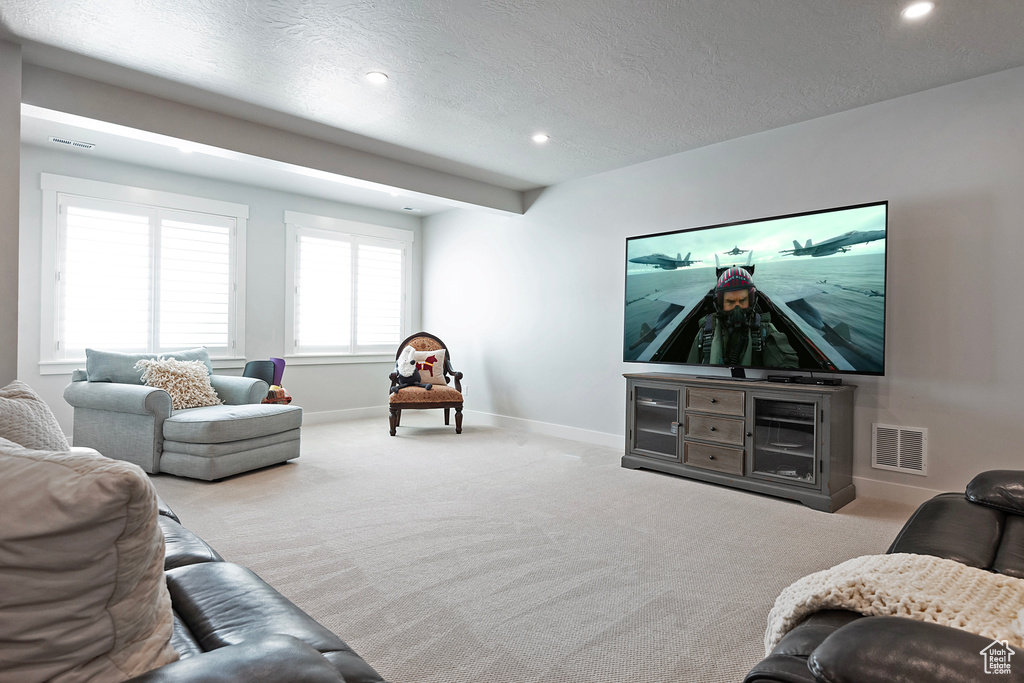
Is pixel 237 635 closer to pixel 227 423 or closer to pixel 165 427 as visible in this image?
pixel 227 423

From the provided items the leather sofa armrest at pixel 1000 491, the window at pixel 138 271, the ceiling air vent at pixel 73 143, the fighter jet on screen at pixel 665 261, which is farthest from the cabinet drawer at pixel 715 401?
the ceiling air vent at pixel 73 143

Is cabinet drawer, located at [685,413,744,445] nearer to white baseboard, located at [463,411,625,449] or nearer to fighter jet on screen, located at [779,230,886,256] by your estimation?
white baseboard, located at [463,411,625,449]

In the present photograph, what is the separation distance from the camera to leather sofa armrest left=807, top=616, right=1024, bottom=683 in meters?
0.67

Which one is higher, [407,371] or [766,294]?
[766,294]

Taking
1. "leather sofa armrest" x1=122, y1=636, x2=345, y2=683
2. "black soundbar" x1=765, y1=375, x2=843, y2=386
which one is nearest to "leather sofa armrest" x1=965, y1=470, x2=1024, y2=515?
"black soundbar" x1=765, y1=375, x2=843, y2=386

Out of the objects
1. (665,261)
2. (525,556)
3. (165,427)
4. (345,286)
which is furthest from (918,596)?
(345,286)

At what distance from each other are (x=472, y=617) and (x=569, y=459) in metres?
2.62

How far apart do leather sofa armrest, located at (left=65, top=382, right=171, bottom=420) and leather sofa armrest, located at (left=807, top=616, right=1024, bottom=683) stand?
4210mm

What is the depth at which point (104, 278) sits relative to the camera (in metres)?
4.86

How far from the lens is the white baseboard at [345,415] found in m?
6.16

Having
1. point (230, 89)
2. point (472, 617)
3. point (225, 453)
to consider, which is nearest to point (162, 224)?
point (230, 89)

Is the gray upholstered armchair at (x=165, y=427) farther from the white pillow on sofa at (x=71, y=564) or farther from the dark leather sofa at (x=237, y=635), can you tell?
the white pillow on sofa at (x=71, y=564)

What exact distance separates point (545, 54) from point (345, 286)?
4269mm

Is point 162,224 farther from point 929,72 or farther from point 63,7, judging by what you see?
point 929,72
